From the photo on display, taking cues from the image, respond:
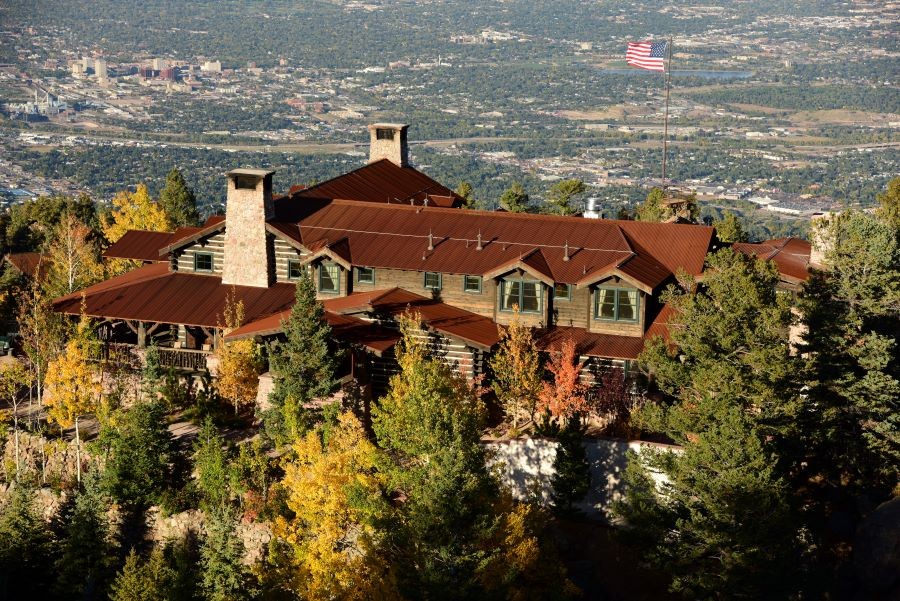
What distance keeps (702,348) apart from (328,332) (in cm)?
1341

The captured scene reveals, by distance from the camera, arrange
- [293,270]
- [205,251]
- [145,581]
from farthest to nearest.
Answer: [205,251] → [293,270] → [145,581]

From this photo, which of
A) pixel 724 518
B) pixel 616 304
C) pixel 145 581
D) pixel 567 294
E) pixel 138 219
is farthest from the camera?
pixel 138 219

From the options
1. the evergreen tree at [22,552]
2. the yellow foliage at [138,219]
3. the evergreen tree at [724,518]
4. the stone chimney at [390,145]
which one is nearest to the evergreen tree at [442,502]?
the evergreen tree at [724,518]

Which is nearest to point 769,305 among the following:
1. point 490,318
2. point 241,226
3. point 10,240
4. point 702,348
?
point 702,348

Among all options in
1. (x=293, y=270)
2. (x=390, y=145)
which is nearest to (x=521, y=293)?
(x=293, y=270)

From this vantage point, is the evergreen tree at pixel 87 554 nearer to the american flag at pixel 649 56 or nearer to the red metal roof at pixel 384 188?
the red metal roof at pixel 384 188

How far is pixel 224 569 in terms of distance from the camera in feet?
150

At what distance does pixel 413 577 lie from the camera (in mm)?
39250

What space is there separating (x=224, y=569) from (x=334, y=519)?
4821 mm

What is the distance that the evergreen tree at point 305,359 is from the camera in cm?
4978

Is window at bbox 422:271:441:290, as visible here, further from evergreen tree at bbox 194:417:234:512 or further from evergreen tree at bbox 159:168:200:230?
evergreen tree at bbox 159:168:200:230

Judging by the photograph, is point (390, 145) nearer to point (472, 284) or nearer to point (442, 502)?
point (472, 284)

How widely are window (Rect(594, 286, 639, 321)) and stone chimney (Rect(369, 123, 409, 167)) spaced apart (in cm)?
2387

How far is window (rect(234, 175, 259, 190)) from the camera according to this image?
59094 mm
